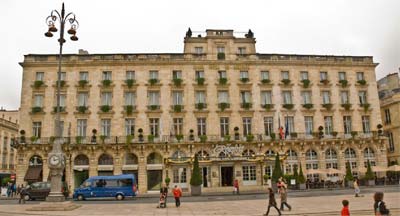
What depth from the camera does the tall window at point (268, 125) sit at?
42500 millimetres

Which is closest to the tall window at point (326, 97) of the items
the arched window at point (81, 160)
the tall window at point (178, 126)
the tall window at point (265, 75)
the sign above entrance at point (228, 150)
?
the tall window at point (265, 75)

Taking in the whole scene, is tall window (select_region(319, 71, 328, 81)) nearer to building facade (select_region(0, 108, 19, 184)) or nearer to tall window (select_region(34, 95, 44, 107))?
tall window (select_region(34, 95, 44, 107))

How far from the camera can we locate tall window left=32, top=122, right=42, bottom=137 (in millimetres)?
40812

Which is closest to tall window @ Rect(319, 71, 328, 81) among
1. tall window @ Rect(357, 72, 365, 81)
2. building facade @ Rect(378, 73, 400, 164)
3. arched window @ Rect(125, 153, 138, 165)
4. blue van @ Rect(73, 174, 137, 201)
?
tall window @ Rect(357, 72, 365, 81)

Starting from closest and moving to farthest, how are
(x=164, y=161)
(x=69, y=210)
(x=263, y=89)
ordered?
(x=69, y=210) → (x=164, y=161) → (x=263, y=89)

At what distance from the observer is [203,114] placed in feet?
138

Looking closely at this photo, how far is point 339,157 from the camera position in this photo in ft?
139

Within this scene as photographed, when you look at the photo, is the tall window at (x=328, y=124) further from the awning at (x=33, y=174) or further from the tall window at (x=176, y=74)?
the awning at (x=33, y=174)

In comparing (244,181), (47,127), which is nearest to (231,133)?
(244,181)

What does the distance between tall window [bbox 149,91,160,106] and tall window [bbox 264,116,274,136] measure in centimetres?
1326

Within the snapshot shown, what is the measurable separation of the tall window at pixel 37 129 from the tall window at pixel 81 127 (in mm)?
4347

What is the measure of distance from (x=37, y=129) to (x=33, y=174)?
5.20m

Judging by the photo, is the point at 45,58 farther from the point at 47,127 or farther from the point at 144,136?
the point at 144,136

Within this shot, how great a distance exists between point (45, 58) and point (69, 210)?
2836 centimetres
